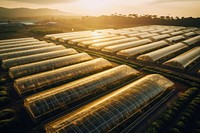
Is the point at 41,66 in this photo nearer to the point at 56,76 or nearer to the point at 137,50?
the point at 56,76

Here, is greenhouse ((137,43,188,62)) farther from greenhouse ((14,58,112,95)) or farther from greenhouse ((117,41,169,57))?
greenhouse ((14,58,112,95))

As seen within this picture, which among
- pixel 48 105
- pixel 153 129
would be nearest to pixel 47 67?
pixel 48 105

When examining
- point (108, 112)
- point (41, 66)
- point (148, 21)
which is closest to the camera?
point (108, 112)

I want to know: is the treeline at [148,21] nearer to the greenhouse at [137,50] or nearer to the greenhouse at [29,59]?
the greenhouse at [137,50]

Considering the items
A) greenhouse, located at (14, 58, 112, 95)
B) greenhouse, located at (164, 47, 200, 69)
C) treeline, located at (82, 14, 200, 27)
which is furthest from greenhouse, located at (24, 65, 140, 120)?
treeline, located at (82, 14, 200, 27)

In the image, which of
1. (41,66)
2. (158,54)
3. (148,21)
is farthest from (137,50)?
(148,21)

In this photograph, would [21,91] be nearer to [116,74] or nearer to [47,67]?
[47,67]

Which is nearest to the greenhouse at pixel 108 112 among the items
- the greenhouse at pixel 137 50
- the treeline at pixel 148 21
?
the greenhouse at pixel 137 50

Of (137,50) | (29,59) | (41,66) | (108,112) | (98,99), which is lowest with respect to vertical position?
(98,99)
